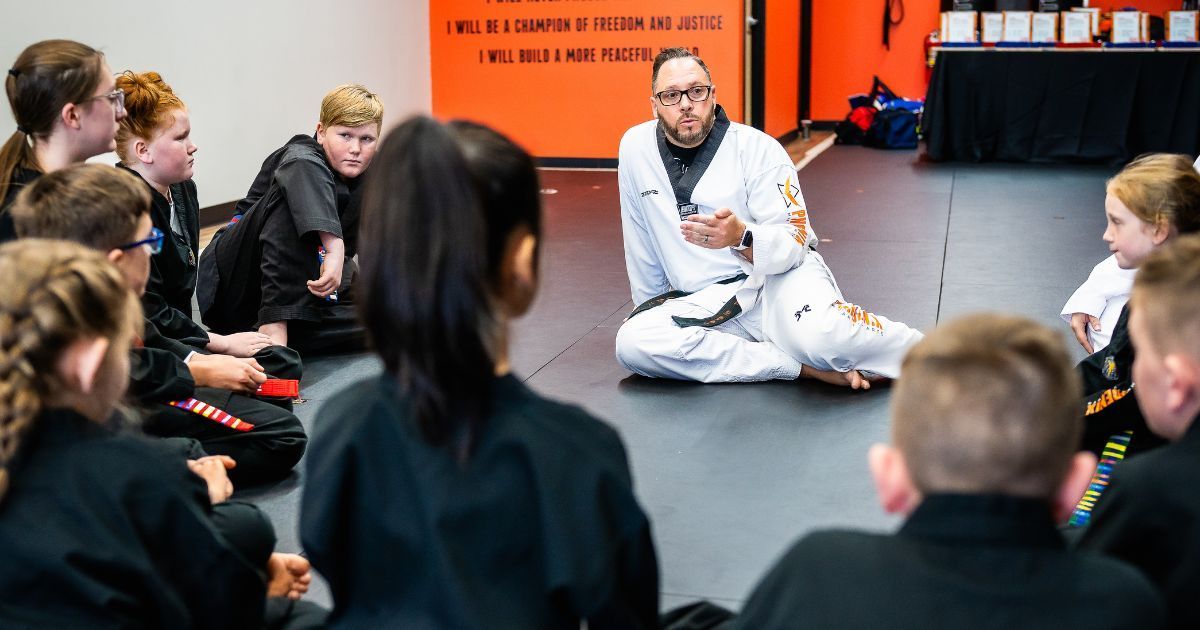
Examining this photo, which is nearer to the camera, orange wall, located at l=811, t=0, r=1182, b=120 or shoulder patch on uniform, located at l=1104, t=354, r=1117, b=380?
shoulder patch on uniform, located at l=1104, t=354, r=1117, b=380

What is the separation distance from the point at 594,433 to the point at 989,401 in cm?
44

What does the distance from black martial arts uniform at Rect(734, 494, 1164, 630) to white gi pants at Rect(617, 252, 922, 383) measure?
2.22 meters

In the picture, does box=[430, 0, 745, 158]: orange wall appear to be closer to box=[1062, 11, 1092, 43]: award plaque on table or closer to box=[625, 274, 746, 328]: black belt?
box=[1062, 11, 1092, 43]: award plaque on table

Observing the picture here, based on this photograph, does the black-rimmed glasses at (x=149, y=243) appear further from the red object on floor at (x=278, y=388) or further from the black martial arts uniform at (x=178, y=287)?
the red object on floor at (x=278, y=388)

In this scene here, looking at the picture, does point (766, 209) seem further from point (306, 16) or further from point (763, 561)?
point (306, 16)

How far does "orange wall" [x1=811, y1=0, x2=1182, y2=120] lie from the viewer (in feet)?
37.4

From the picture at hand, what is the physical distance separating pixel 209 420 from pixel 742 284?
1.65 meters

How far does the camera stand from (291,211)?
3789 millimetres

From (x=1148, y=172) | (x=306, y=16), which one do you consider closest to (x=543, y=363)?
(x=1148, y=172)

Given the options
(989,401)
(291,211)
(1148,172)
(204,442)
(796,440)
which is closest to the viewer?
(989,401)

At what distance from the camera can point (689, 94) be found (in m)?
3.54

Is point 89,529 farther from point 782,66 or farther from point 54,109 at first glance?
point 782,66

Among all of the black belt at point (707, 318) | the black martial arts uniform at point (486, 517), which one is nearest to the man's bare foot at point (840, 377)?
the black belt at point (707, 318)

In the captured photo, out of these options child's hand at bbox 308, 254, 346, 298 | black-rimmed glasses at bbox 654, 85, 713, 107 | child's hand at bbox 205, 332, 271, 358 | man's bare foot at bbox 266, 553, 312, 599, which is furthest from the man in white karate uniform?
man's bare foot at bbox 266, 553, 312, 599
